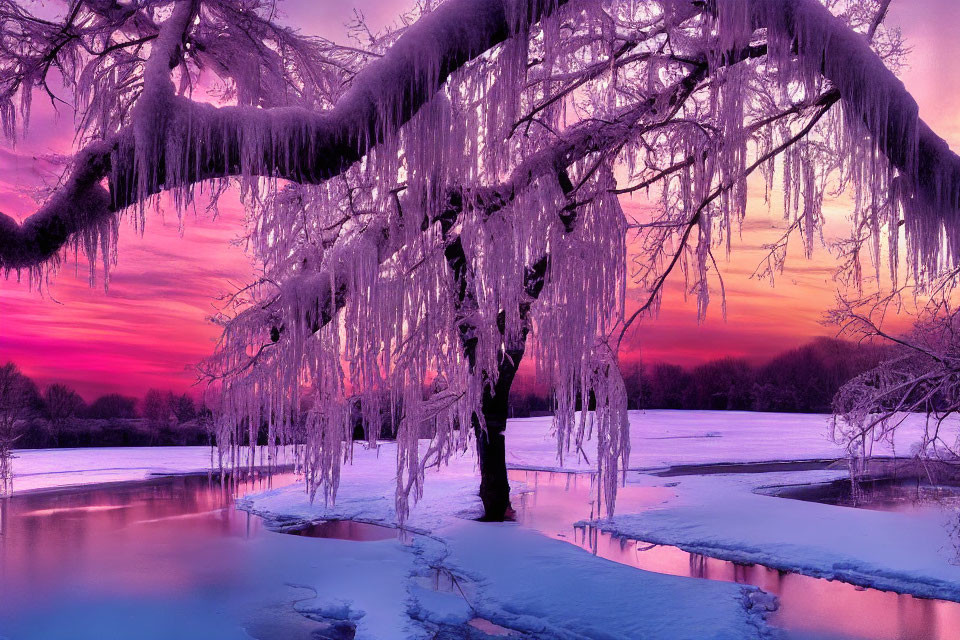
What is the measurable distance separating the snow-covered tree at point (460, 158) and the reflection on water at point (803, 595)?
135 inches

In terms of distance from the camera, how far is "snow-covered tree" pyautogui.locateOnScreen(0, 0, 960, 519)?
11.4 feet

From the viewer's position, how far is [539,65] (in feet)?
22.3

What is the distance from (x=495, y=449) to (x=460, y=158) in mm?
7497

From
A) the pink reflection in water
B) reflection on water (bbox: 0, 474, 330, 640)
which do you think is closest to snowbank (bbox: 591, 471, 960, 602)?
reflection on water (bbox: 0, 474, 330, 640)

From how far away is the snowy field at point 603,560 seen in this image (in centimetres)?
652

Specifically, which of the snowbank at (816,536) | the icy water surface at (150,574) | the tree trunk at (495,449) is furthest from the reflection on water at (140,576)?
the snowbank at (816,536)

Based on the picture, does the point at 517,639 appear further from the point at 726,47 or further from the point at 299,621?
the point at 726,47

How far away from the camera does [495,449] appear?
428 inches

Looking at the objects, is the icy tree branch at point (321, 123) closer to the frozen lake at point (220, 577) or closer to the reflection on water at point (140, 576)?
the reflection on water at point (140, 576)

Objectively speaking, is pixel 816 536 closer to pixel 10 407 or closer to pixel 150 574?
pixel 150 574

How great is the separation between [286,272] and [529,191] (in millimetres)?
3523

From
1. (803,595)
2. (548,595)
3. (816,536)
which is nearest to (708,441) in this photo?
(816,536)

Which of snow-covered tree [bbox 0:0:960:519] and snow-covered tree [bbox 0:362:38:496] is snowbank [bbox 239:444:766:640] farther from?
snow-covered tree [bbox 0:362:38:496]

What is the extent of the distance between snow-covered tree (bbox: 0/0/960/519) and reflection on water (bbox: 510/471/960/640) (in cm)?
342
